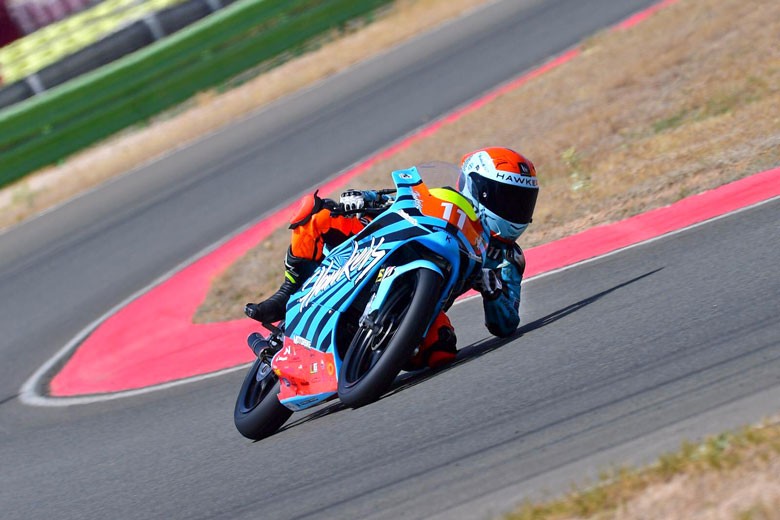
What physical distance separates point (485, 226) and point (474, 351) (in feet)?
3.10

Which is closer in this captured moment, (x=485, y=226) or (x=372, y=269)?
(x=372, y=269)

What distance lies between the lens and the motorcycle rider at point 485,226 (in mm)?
6035

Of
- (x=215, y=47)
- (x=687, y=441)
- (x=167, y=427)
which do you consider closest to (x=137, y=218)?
(x=215, y=47)

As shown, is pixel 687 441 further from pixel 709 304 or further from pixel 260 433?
pixel 260 433

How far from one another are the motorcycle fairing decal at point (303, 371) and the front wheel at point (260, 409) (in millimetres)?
184

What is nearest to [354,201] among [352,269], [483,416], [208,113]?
[352,269]

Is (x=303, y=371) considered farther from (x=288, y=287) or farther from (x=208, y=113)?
(x=208, y=113)

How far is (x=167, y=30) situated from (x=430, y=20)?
5126mm

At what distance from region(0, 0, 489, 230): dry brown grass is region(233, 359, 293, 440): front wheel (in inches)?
459

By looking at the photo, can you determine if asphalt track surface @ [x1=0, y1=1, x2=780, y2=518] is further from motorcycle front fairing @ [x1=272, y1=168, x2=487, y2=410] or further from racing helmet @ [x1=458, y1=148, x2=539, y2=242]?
racing helmet @ [x1=458, y1=148, x2=539, y2=242]

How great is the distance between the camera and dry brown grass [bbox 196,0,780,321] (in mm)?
9539

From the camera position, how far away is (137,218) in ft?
50.0

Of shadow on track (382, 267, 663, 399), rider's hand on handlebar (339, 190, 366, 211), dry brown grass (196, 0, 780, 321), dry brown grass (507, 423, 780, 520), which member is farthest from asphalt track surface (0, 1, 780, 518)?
dry brown grass (196, 0, 780, 321)

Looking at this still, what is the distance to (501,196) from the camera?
6035mm
